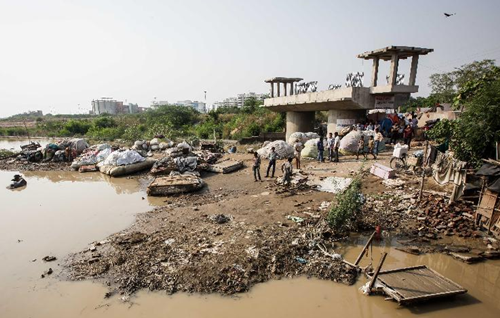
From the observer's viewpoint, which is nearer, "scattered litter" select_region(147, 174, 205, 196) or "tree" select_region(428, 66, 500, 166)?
"tree" select_region(428, 66, 500, 166)

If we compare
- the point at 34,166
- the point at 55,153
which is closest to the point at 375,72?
the point at 55,153

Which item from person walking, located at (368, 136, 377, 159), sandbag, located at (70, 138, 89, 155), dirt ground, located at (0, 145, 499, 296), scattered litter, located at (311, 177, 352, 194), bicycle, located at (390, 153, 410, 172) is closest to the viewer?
dirt ground, located at (0, 145, 499, 296)

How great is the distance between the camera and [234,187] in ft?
34.0

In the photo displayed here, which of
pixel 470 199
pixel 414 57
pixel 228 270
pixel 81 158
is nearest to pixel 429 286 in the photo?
pixel 228 270

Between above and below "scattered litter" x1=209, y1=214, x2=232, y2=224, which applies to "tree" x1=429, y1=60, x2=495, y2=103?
above

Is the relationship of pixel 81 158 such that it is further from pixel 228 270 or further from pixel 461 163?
pixel 461 163

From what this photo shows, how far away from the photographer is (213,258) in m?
5.35

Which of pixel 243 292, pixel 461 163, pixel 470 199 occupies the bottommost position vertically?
pixel 243 292

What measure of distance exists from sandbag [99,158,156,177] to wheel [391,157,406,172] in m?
10.5

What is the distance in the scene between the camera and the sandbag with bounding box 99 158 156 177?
13.0 metres

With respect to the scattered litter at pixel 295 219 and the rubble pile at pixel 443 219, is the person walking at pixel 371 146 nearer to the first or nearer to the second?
the rubble pile at pixel 443 219

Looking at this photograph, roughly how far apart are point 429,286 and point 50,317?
5.92 m

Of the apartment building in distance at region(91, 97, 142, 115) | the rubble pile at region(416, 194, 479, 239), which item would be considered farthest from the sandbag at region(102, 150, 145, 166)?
the apartment building in distance at region(91, 97, 142, 115)

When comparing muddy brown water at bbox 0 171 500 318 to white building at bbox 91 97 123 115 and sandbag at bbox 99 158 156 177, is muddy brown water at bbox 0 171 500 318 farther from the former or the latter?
white building at bbox 91 97 123 115
